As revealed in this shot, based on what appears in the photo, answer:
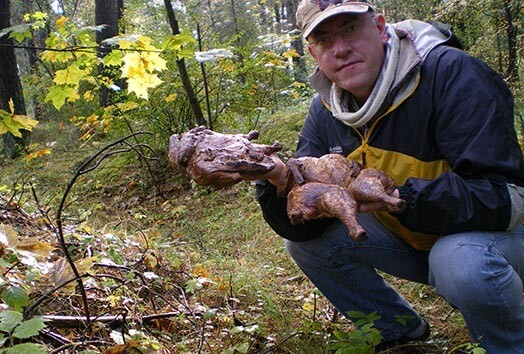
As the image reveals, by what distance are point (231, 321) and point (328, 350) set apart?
A: 0.53m

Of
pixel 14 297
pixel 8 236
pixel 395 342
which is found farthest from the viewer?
pixel 395 342

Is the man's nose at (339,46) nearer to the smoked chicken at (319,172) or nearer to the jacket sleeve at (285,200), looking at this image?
the jacket sleeve at (285,200)

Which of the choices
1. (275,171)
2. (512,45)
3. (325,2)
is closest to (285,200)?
(275,171)

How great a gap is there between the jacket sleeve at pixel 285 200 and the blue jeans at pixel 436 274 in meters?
0.08

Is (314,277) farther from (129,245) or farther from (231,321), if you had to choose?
(129,245)

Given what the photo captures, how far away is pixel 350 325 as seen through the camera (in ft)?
8.46

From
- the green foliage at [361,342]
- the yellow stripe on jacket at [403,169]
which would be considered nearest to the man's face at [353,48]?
the yellow stripe on jacket at [403,169]

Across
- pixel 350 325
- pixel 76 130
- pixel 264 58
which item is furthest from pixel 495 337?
pixel 76 130

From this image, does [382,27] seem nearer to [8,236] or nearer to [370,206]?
[370,206]

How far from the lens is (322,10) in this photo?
2076 mm

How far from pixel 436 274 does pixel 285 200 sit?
2.34 ft

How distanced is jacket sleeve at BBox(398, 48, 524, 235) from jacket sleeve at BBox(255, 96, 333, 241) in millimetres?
562

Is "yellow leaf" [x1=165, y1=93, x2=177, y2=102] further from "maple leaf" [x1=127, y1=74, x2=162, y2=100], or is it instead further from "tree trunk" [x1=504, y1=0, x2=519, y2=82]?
"tree trunk" [x1=504, y1=0, x2=519, y2=82]

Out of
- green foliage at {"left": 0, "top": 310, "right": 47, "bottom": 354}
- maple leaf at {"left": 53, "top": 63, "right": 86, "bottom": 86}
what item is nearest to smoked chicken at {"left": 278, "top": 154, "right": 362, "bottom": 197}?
green foliage at {"left": 0, "top": 310, "right": 47, "bottom": 354}
